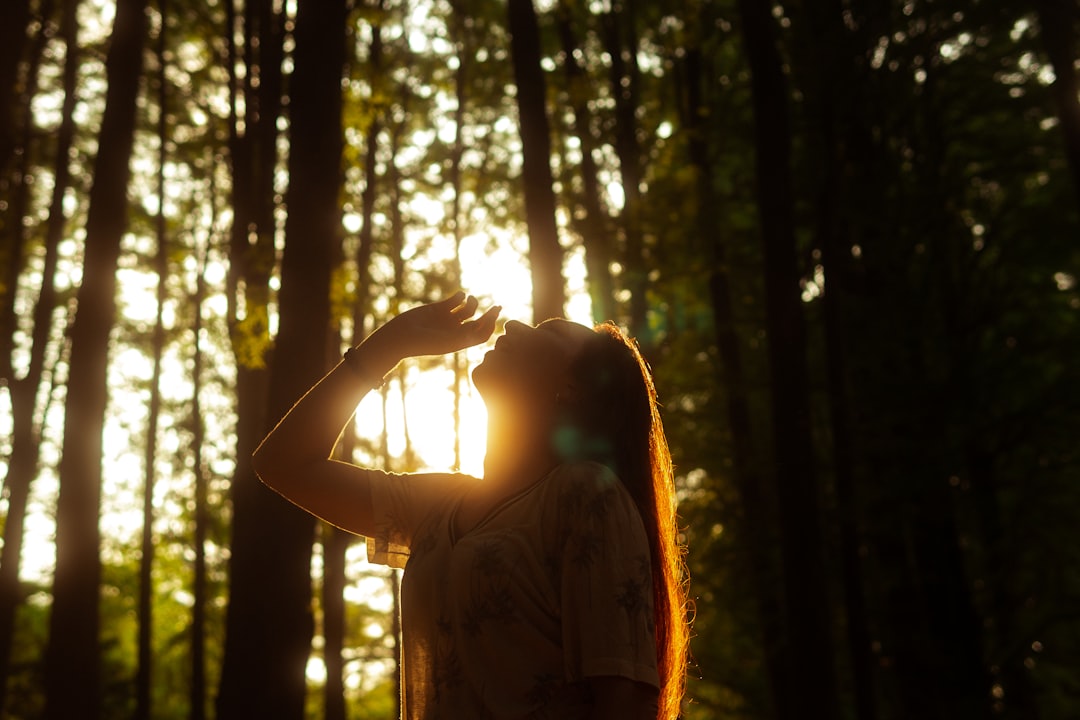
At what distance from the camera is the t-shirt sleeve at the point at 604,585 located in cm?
216

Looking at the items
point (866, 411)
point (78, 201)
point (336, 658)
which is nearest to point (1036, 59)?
point (866, 411)

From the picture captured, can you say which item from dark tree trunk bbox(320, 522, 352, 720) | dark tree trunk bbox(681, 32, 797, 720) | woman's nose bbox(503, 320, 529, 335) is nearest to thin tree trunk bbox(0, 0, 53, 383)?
dark tree trunk bbox(320, 522, 352, 720)

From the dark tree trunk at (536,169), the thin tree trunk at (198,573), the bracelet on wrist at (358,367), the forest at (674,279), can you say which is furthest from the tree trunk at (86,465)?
the thin tree trunk at (198,573)

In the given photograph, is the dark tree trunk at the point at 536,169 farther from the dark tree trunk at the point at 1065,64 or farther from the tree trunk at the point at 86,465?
the dark tree trunk at the point at 1065,64

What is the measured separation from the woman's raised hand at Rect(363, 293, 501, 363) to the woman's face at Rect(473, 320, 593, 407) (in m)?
0.09

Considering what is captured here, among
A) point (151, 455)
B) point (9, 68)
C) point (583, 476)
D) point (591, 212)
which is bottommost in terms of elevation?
point (583, 476)

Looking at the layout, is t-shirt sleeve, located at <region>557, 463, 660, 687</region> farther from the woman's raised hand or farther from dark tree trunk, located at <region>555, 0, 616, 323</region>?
dark tree trunk, located at <region>555, 0, 616, 323</region>

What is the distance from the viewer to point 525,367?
2.69m

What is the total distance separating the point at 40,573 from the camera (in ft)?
72.2

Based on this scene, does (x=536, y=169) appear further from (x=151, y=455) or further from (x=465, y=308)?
(x=151, y=455)

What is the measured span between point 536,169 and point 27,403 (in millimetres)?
8154

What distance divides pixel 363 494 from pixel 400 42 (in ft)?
52.2

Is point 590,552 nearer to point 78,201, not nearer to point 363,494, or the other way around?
point 363,494

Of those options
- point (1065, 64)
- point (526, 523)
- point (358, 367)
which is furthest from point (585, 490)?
point (1065, 64)
